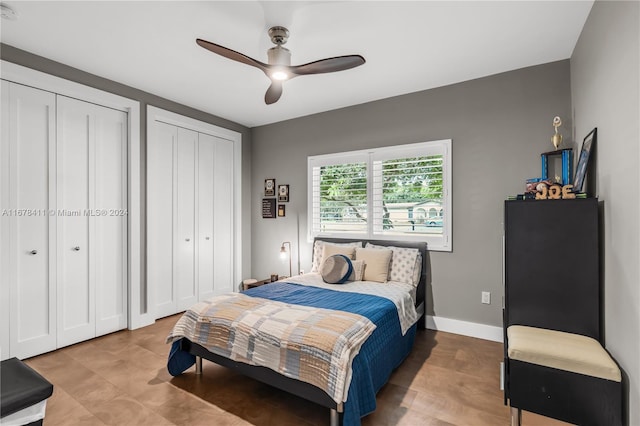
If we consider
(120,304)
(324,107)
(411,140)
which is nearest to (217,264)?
(120,304)

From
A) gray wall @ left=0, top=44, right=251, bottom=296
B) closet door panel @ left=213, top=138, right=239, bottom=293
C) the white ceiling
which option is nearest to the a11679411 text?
gray wall @ left=0, top=44, right=251, bottom=296

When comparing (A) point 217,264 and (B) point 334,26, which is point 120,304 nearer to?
(A) point 217,264

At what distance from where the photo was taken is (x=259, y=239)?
510 centimetres

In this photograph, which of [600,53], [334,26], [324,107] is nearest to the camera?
[600,53]

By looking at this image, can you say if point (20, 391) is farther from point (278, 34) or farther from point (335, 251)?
point (335, 251)

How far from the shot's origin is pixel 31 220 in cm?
286

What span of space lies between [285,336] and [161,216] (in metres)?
2.73

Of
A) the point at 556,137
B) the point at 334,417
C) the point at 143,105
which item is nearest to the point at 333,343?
the point at 334,417

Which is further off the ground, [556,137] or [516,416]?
[556,137]

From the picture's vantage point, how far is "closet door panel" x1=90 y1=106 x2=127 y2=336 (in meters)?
3.33

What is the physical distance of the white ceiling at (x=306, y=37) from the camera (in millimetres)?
2205

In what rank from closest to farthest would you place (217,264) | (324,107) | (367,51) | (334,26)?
(334,26) → (367,51) → (324,107) → (217,264)

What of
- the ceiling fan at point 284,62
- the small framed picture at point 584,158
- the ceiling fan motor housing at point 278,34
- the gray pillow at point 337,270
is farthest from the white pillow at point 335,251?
the ceiling fan motor housing at point 278,34

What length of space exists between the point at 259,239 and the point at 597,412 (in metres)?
4.29
